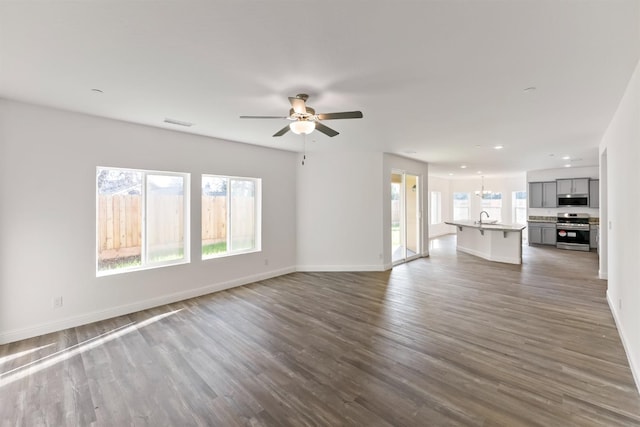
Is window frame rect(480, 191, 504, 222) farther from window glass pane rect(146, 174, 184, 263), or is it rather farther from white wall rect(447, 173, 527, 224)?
window glass pane rect(146, 174, 184, 263)

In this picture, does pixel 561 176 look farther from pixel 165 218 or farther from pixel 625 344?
pixel 165 218

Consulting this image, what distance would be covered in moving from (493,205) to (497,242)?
5603mm

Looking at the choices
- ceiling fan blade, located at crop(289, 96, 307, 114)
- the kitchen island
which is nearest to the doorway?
the kitchen island

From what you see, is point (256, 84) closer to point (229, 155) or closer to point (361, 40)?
point (361, 40)

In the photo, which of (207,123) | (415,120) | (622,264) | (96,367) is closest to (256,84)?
(207,123)

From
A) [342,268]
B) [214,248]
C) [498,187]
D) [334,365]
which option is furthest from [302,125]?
[498,187]

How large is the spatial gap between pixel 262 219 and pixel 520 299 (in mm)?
4600

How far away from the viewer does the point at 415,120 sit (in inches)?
150

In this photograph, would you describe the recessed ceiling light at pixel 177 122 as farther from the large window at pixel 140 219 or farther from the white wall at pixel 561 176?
the white wall at pixel 561 176

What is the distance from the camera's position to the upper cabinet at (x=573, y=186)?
848cm

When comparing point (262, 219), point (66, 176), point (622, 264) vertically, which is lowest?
point (622, 264)

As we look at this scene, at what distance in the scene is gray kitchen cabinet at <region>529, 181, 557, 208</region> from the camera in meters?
9.16

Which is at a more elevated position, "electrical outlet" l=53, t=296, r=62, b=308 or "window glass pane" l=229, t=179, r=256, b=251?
"window glass pane" l=229, t=179, r=256, b=251

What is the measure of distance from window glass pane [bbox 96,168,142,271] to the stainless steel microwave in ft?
37.3
